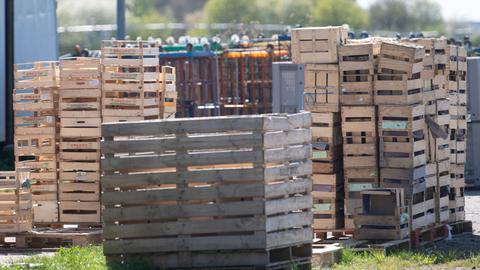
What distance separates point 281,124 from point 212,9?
55.6 metres

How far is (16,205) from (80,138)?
1.53 metres

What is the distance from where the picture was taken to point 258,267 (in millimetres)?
13719

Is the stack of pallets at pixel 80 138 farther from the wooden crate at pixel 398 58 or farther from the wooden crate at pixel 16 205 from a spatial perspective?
the wooden crate at pixel 398 58

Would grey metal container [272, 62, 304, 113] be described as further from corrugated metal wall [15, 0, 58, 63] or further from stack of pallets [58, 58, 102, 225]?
corrugated metal wall [15, 0, 58, 63]

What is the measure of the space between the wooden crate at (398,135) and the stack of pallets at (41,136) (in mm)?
4666

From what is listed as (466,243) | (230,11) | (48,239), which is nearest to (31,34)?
(48,239)

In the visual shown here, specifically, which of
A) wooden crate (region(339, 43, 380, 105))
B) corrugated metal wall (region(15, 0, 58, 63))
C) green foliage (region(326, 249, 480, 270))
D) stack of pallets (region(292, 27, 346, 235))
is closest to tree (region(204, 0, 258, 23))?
corrugated metal wall (region(15, 0, 58, 63))

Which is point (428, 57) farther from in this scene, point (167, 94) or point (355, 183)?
point (167, 94)

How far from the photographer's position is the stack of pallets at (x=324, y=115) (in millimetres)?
17344

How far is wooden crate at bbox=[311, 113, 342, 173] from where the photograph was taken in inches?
682

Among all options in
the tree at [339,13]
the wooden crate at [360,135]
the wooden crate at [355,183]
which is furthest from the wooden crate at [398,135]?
the tree at [339,13]

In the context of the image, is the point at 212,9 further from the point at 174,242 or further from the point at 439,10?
the point at 174,242

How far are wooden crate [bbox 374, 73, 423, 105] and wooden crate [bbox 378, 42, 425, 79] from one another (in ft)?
0.21

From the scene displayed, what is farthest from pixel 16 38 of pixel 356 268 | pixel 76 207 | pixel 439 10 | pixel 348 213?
pixel 439 10
